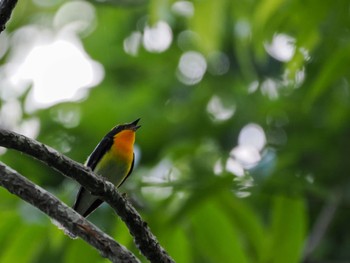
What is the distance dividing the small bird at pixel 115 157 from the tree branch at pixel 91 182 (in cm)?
145

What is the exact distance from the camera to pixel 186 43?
30.4 feet

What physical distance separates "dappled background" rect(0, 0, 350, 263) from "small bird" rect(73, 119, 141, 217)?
13 centimetres

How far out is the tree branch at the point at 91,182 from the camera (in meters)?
2.65

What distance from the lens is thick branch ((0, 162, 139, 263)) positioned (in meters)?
2.65

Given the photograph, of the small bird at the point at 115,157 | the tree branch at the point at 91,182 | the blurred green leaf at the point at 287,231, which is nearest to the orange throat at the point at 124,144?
the small bird at the point at 115,157

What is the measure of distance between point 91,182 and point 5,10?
2.30ft

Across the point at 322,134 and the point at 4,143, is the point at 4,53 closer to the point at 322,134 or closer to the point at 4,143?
the point at 322,134

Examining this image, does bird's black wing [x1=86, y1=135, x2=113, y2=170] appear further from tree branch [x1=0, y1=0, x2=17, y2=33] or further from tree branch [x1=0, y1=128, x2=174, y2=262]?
tree branch [x1=0, y1=0, x2=17, y2=33]

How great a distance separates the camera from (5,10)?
2820 millimetres

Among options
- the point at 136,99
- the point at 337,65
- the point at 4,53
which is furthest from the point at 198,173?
the point at 4,53

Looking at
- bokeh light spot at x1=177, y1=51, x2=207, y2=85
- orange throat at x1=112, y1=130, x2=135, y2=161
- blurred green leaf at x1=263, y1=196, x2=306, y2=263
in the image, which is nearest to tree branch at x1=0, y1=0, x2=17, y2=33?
orange throat at x1=112, y1=130, x2=135, y2=161

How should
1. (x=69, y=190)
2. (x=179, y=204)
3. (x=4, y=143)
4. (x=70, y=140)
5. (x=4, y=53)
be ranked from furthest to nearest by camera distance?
1. (x=4, y=53)
2. (x=70, y=140)
3. (x=69, y=190)
4. (x=179, y=204)
5. (x=4, y=143)

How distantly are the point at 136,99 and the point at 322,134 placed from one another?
186 cm

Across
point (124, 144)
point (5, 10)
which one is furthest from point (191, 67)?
point (5, 10)
